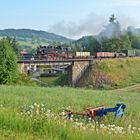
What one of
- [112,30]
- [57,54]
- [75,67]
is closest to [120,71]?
[75,67]

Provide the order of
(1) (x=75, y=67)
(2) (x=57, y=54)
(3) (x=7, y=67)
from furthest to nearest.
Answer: (2) (x=57, y=54), (1) (x=75, y=67), (3) (x=7, y=67)

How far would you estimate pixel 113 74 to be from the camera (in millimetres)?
103438

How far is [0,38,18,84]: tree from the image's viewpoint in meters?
75.1

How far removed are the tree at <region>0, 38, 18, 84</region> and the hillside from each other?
2629 centimetres

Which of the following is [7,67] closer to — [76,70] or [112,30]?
[76,70]

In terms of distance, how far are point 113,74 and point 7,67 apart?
34.0 meters

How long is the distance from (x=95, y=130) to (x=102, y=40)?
160414 millimetres

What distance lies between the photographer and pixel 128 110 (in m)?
20.2

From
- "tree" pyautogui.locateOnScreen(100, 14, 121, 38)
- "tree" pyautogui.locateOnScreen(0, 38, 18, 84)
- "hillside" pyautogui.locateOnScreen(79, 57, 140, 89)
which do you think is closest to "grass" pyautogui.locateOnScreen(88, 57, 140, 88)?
"hillside" pyautogui.locateOnScreen(79, 57, 140, 89)

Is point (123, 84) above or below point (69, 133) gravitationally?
below

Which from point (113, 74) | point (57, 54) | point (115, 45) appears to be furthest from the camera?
point (115, 45)

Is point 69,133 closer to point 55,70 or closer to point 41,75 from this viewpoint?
point 41,75

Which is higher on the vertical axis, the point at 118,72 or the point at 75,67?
the point at 75,67

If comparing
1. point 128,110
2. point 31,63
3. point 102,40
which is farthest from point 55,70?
point 128,110
